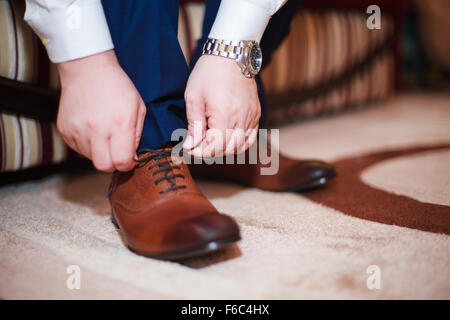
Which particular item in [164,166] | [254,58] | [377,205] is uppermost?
[254,58]

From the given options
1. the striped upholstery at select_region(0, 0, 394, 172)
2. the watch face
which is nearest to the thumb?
the watch face

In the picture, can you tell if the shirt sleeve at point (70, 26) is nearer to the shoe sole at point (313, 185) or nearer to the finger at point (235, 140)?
the finger at point (235, 140)

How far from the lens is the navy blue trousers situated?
542 millimetres

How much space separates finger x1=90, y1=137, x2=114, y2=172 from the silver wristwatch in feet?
0.65

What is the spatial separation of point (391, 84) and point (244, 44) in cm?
194

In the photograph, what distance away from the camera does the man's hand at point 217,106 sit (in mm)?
515

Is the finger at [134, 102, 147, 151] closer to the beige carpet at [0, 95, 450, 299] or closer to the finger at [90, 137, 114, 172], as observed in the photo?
the finger at [90, 137, 114, 172]

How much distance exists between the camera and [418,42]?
2381 millimetres

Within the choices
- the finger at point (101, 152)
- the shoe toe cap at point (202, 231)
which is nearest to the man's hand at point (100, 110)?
the finger at point (101, 152)

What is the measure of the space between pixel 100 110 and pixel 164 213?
153 mm

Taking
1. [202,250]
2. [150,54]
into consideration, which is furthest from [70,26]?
[202,250]

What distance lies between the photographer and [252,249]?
53 centimetres

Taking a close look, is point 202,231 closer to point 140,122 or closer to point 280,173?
point 140,122

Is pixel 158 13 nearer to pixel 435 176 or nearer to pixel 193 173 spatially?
pixel 193 173
